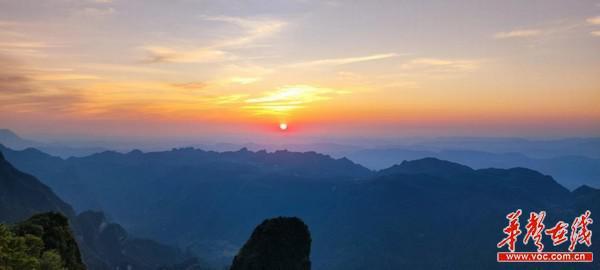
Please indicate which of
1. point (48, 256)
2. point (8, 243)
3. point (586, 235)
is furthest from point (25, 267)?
point (586, 235)

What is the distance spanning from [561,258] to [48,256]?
8199 cm

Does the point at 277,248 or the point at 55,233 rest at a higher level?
the point at 55,233

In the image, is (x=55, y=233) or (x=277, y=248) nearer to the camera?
(x=55, y=233)

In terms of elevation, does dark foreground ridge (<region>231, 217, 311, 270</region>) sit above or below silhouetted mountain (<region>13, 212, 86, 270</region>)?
below

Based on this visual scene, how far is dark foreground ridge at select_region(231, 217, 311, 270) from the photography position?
279ft

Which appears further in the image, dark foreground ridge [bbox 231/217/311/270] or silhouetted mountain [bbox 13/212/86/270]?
dark foreground ridge [bbox 231/217/311/270]

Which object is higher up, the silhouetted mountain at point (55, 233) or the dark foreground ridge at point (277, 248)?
the silhouetted mountain at point (55, 233)

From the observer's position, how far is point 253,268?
83.9 meters

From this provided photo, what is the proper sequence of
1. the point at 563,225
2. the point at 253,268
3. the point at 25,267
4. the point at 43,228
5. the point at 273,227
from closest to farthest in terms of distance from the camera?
the point at 25,267
the point at 43,228
the point at 563,225
the point at 253,268
the point at 273,227

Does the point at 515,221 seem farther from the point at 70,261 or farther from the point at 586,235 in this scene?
the point at 70,261

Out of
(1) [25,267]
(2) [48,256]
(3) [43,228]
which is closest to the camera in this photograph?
(1) [25,267]

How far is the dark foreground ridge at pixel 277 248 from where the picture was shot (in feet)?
279

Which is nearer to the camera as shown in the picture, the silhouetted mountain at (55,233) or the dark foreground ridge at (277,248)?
the silhouetted mountain at (55,233)

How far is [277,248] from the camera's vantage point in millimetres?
86125
